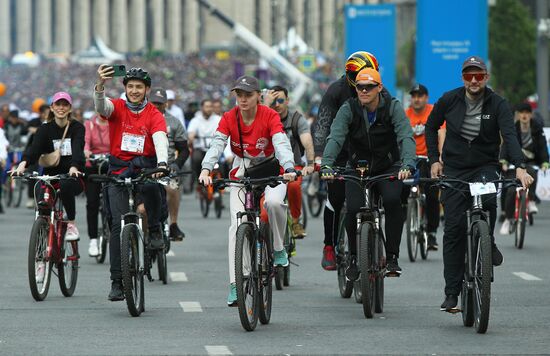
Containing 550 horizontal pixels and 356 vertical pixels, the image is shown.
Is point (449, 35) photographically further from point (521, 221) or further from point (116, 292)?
point (116, 292)

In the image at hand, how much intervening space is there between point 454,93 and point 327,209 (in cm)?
210

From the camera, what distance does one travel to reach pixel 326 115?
13.5m

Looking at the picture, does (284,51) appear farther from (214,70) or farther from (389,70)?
(389,70)

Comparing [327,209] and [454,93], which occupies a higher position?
[454,93]

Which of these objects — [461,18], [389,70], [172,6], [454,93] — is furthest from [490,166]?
[172,6]

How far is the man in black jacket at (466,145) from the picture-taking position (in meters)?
11.5

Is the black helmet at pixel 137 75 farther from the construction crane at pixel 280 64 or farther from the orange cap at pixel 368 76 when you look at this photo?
the construction crane at pixel 280 64

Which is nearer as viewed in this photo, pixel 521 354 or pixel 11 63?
pixel 521 354

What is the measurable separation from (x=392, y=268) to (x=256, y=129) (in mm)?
1350

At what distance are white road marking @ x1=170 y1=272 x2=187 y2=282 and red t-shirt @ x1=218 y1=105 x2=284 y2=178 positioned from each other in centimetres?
344

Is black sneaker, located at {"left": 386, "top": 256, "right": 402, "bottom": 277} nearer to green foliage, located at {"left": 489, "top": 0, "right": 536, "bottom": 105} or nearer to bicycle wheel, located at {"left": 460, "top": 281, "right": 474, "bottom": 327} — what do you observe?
bicycle wheel, located at {"left": 460, "top": 281, "right": 474, "bottom": 327}

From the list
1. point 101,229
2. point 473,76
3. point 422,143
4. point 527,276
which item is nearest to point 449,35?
point 422,143

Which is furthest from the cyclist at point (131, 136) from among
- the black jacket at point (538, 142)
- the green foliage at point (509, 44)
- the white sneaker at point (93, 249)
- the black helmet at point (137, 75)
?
the green foliage at point (509, 44)

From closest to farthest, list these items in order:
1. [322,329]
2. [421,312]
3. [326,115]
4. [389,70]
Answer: [322,329] → [421,312] → [326,115] → [389,70]
